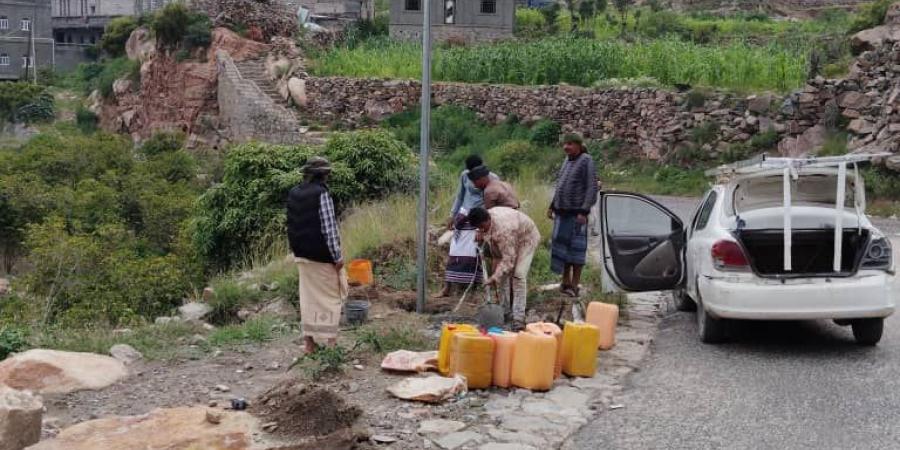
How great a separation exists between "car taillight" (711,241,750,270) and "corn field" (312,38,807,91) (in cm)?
1844

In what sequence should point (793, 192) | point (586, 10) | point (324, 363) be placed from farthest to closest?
point (586, 10) < point (793, 192) < point (324, 363)

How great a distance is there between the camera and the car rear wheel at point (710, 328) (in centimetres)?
876

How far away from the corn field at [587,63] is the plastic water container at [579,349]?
19.5m

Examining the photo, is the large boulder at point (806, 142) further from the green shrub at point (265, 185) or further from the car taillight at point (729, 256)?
the car taillight at point (729, 256)

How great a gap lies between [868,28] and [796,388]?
71.2ft

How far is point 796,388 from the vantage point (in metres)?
7.48

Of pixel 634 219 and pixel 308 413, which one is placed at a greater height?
pixel 634 219

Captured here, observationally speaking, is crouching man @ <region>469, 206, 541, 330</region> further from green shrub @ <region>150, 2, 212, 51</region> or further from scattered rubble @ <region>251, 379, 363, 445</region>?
green shrub @ <region>150, 2, 212, 51</region>

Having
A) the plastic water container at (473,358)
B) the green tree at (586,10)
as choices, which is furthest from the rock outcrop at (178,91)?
the plastic water container at (473,358)

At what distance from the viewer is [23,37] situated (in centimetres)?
6531

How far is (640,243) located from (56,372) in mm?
5569

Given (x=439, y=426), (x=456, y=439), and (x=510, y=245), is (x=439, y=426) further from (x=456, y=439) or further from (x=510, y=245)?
(x=510, y=245)

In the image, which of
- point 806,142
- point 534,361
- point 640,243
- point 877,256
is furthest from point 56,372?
point 806,142

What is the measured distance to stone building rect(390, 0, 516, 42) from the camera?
40.7 metres
